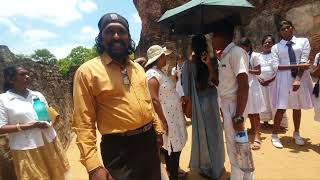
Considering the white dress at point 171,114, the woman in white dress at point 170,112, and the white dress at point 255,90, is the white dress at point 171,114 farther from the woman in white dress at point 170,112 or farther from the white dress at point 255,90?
the white dress at point 255,90

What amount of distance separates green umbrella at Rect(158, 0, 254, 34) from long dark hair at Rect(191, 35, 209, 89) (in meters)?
0.23

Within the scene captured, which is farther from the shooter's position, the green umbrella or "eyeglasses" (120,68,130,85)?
the green umbrella

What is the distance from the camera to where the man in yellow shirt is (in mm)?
2684

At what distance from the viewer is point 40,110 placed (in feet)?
13.7

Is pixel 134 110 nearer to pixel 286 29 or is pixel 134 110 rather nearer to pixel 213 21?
pixel 213 21

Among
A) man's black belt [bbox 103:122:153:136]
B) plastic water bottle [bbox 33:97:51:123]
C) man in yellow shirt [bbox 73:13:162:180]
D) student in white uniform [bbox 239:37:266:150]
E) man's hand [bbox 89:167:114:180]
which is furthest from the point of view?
student in white uniform [bbox 239:37:266:150]

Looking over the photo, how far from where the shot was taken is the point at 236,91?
4031mm

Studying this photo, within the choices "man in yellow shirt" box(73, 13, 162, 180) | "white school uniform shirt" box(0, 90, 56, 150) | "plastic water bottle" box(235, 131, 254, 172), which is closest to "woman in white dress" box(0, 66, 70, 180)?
"white school uniform shirt" box(0, 90, 56, 150)

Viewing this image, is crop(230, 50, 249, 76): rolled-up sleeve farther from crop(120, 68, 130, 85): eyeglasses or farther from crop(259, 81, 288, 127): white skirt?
crop(259, 81, 288, 127): white skirt

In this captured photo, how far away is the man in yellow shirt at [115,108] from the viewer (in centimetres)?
268

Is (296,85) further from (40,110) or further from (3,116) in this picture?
(3,116)

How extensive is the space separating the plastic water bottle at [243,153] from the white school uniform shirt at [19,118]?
2.35 metres

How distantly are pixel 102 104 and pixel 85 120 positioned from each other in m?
0.21

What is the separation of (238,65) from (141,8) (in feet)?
54.5
